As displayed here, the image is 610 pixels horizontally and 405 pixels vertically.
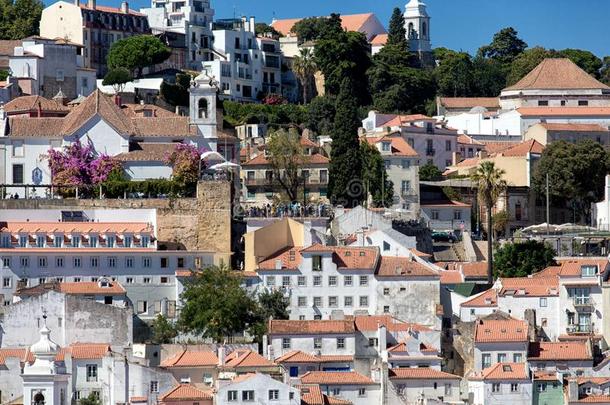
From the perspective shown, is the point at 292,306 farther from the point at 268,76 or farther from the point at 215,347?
the point at 268,76

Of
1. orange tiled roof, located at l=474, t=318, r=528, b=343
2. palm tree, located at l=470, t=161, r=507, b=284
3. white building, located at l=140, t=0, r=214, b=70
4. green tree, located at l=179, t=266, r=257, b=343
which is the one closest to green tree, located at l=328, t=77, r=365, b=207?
palm tree, located at l=470, t=161, r=507, b=284

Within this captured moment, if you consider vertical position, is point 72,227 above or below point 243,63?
below

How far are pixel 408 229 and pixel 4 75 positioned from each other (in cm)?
3090

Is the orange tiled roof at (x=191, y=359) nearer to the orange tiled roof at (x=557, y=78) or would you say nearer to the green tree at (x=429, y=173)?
the green tree at (x=429, y=173)

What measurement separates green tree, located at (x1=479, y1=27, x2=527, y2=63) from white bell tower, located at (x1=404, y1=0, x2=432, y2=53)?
4139 millimetres

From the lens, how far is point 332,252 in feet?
271

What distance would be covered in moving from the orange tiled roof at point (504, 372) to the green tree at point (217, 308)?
8654 millimetres

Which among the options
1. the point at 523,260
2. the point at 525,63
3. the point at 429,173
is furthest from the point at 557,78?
the point at 523,260

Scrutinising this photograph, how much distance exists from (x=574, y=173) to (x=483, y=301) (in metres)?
20.8

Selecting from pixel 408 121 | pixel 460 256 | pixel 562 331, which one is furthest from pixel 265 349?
pixel 408 121

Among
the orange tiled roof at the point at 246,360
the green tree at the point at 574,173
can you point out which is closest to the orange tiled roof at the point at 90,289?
the orange tiled roof at the point at 246,360

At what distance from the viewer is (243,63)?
13500 centimetres

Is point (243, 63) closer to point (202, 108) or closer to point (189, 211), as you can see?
point (202, 108)

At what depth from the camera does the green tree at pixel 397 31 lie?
135750 millimetres
